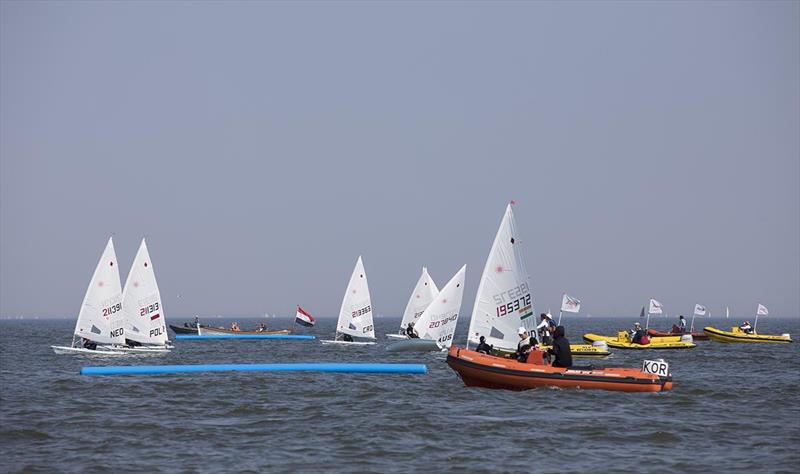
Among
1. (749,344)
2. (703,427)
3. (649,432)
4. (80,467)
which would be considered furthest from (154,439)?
(749,344)

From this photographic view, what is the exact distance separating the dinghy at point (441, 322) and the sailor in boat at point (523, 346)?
22615mm

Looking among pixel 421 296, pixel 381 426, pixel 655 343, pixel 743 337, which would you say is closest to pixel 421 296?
pixel 421 296

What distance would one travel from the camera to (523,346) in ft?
105

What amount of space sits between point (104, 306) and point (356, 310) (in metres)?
25.0

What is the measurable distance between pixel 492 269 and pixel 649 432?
39.6 feet

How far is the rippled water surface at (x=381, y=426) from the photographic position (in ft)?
62.6

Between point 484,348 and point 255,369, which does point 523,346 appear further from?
point 255,369

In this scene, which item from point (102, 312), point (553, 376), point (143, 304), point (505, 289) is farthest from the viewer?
point (143, 304)

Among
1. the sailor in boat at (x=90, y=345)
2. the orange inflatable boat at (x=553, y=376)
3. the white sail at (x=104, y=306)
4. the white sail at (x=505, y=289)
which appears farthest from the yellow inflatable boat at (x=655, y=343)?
the sailor in boat at (x=90, y=345)

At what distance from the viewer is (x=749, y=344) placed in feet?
246

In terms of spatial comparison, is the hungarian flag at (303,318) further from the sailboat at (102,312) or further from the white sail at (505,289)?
the white sail at (505,289)

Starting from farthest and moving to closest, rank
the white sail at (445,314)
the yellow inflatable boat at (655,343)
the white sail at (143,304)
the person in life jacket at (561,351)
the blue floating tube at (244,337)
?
the blue floating tube at (244,337) < the yellow inflatable boat at (655,343) < the white sail at (445,314) < the white sail at (143,304) < the person in life jacket at (561,351)

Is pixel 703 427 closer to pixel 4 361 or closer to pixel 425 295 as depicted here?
pixel 4 361

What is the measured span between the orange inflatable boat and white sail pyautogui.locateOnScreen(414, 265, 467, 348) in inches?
952
